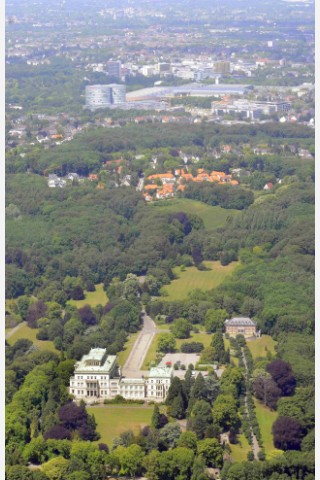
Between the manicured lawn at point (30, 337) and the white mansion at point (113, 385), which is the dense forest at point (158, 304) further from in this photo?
the white mansion at point (113, 385)

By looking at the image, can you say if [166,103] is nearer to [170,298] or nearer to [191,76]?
[191,76]

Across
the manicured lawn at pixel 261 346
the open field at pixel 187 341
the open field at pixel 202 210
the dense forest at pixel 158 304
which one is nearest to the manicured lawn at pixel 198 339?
the open field at pixel 187 341

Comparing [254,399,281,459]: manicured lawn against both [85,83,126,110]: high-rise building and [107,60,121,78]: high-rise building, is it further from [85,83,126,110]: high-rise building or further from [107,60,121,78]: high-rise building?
[107,60,121,78]: high-rise building

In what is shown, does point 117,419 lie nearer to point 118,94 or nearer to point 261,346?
point 261,346

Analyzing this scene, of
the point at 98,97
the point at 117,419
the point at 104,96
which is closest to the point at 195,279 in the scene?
the point at 117,419

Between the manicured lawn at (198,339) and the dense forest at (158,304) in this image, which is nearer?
the dense forest at (158,304)

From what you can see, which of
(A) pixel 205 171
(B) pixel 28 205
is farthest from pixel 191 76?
(B) pixel 28 205
